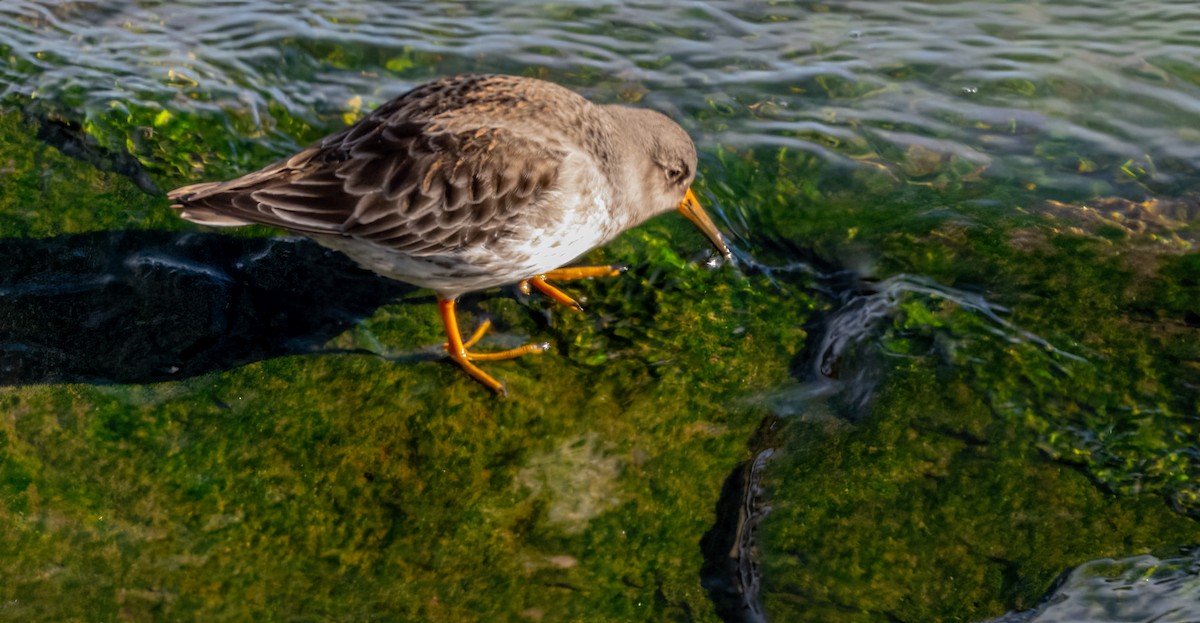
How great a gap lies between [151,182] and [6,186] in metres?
0.80

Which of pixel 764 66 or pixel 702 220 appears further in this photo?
pixel 764 66

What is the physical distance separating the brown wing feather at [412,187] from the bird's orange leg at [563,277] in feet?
2.52

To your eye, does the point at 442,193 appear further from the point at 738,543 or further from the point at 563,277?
the point at 738,543

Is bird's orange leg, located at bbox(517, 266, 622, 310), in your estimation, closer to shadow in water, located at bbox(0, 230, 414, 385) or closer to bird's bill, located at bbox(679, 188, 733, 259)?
bird's bill, located at bbox(679, 188, 733, 259)

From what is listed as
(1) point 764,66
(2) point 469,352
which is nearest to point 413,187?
(2) point 469,352

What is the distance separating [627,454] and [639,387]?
0.48 metres

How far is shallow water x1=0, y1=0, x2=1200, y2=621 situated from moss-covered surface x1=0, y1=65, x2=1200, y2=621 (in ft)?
0.05

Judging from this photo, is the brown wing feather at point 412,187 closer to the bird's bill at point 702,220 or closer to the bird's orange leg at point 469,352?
the bird's orange leg at point 469,352

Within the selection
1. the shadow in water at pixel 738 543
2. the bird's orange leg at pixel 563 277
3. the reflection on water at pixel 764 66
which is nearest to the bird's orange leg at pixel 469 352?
the bird's orange leg at pixel 563 277

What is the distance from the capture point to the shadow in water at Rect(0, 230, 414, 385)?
524 centimetres

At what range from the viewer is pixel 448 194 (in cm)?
529

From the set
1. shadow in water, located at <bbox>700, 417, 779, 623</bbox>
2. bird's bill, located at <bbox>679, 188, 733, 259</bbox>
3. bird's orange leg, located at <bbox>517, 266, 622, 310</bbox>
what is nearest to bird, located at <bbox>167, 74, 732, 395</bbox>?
bird's orange leg, located at <bbox>517, 266, 622, 310</bbox>

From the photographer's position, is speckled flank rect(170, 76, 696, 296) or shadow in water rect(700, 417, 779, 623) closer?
shadow in water rect(700, 417, 779, 623)

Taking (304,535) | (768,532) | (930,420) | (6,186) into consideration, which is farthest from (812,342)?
(6,186)
